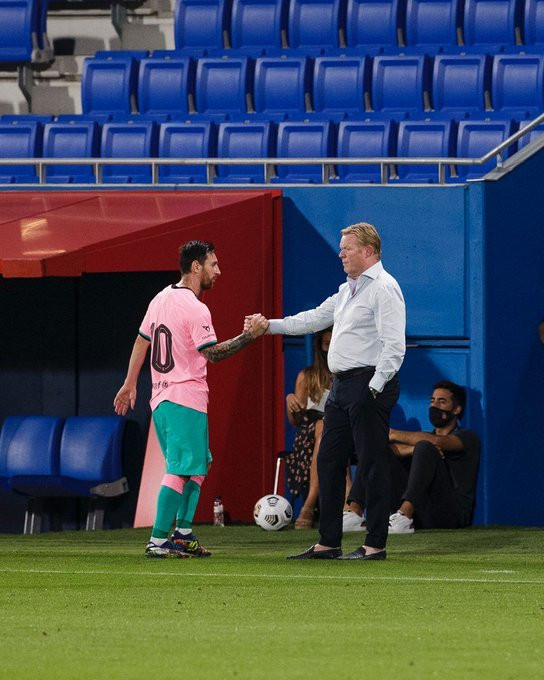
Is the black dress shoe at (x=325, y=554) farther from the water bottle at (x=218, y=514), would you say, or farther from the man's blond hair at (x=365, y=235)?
the water bottle at (x=218, y=514)

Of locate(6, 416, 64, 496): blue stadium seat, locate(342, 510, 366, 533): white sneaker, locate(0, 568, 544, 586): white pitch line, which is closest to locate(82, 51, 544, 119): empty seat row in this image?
locate(6, 416, 64, 496): blue stadium seat

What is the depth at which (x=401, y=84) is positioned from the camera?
46.2 ft

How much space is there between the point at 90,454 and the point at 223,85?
4620 mm

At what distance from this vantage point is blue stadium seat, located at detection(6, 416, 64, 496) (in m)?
11.7

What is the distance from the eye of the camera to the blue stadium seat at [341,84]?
14234mm

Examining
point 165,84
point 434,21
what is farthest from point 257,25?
point 434,21

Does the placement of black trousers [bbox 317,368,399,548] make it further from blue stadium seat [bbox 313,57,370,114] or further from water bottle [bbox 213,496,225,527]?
blue stadium seat [bbox 313,57,370,114]

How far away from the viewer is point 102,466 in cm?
1151

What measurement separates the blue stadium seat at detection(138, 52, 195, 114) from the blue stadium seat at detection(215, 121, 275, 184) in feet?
4.38

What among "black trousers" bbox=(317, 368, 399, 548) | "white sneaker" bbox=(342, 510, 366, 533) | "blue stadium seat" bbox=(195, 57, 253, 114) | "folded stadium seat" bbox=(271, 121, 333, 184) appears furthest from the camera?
"blue stadium seat" bbox=(195, 57, 253, 114)

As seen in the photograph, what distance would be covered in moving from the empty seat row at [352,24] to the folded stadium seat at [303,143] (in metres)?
1.76

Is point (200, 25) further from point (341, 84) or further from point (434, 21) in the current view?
point (434, 21)

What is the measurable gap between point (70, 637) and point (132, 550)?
3.63 m

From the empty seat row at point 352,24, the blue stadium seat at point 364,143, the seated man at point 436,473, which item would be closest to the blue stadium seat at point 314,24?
the empty seat row at point 352,24
